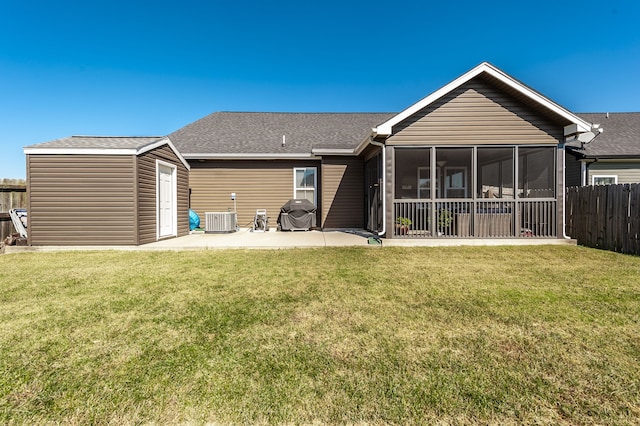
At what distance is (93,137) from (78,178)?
1820 millimetres

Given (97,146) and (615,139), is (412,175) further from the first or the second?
(97,146)

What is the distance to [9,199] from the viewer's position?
7727 millimetres

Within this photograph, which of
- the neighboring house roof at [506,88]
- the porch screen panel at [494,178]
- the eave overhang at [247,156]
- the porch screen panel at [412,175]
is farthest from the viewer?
the porch screen panel at [494,178]

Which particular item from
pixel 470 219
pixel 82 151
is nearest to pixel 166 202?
pixel 82 151

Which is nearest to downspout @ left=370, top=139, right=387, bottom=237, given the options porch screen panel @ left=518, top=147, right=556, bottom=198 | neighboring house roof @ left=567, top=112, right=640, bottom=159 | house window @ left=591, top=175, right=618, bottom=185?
porch screen panel @ left=518, top=147, right=556, bottom=198

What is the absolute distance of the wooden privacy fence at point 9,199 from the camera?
295 inches

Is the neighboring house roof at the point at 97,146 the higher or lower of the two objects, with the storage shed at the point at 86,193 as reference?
higher

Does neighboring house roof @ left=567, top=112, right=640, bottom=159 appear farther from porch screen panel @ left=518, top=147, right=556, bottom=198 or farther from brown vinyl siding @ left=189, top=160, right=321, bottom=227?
brown vinyl siding @ left=189, top=160, right=321, bottom=227

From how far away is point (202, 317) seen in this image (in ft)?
9.94

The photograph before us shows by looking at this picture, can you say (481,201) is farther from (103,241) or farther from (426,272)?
(103,241)

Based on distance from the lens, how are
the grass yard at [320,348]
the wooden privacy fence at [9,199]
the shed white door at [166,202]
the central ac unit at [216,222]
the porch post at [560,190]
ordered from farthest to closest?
the central ac unit at [216,222] → the shed white door at [166,202] → the porch post at [560,190] → the wooden privacy fence at [9,199] → the grass yard at [320,348]

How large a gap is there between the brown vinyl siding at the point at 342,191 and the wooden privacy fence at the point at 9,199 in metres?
8.70

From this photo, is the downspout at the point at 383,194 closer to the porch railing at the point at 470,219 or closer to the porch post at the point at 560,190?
the porch railing at the point at 470,219

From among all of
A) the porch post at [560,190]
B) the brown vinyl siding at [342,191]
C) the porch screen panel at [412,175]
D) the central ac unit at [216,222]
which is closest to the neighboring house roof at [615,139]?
the porch post at [560,190]
